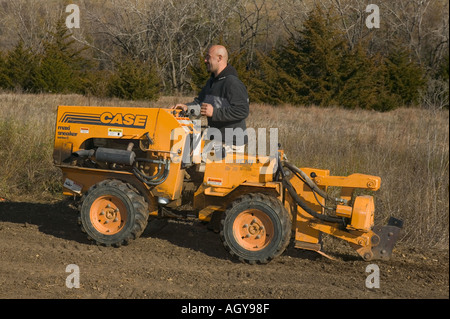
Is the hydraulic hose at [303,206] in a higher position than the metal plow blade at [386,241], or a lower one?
higher

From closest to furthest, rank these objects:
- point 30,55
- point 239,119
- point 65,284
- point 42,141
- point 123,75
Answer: point 65,284
point 239,119
point 42,141
point 123,75
point 30,55

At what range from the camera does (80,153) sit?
5871mm

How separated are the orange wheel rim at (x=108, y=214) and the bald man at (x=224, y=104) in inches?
49.9

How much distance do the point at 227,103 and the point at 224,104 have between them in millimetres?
39

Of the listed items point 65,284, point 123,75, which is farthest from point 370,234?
point 123,75

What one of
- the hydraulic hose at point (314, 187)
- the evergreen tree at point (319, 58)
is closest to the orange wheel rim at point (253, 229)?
the hydraulic hose at point (314, 187)

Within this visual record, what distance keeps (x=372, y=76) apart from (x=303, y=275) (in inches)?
918

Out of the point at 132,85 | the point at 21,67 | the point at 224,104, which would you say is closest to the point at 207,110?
the point at 224,104

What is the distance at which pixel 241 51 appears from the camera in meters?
30.0

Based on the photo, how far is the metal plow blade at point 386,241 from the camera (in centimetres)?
520

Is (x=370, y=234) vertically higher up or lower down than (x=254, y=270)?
higher up

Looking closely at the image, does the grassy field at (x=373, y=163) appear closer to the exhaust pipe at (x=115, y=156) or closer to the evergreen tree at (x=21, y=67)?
the exhaust pipe at (x=115, y=156)
